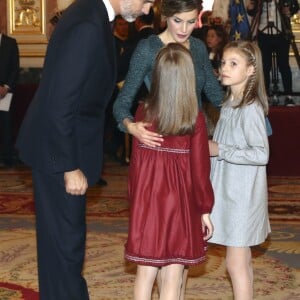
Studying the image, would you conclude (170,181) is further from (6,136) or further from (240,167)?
(6,136)

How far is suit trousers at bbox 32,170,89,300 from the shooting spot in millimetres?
4012

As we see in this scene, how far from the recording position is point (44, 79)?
3.87 meters

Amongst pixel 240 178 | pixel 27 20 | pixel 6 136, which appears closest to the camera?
pixel 240 178

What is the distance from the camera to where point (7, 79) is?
11.3 metres

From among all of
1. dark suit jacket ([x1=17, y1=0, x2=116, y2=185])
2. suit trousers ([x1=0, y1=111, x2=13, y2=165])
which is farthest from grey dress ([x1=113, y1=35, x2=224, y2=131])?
suit trousers ([x1=0, y1=111, x2=13, y2=165])

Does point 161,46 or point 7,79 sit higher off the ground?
point 161,46

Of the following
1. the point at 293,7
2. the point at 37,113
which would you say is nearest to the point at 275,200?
the point at 293,7

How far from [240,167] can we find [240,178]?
0.18ft

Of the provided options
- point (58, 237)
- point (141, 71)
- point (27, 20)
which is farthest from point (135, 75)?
point (27, 20)

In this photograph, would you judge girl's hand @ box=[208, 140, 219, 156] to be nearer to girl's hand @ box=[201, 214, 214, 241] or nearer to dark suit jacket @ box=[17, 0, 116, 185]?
girl's hand @ box=[201, 214, 214, 241]

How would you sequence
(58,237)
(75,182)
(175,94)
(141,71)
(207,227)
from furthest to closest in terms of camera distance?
(141,71)
(207,227)
(175,94)
(58,237)
(75,182)

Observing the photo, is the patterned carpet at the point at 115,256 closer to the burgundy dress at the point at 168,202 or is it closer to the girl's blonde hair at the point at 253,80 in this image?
the burgundy dress at the point at 168,202

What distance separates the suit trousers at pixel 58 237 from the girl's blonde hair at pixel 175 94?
1.72 feet

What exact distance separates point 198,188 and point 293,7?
7.71m
